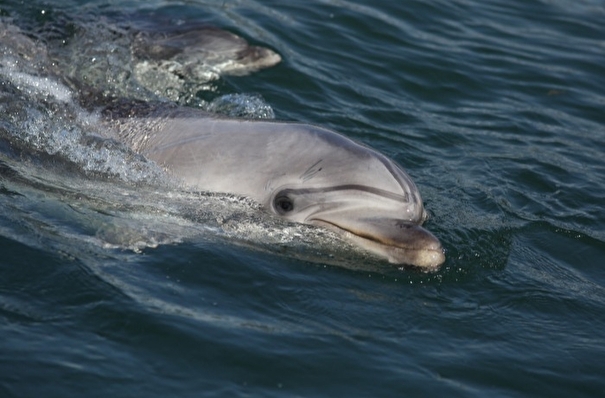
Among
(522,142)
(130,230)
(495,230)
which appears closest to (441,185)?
(495,230)

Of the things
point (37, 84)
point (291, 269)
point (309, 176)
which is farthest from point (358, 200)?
point (37, 84)

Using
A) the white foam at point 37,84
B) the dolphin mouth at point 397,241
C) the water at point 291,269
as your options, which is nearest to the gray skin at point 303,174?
the dolphin mouth at point 397,241

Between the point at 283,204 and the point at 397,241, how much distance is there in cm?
115

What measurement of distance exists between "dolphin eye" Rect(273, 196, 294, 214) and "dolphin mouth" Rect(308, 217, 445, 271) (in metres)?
0.51

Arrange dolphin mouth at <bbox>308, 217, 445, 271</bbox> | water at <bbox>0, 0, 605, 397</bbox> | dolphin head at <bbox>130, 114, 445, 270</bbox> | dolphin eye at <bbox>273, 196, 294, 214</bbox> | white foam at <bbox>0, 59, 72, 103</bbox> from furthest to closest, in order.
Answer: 1. white foam at <bbox>0, 59, 72, 103</bbox>
2. dolphin eye at <bbox>273, 196, 294, 214</bbox>
3. dolphin head at <bbox>130, 114, 445, 270</bbox>
4. dolphin mouth at <bbox>308, 217, 445, 271</bbox>
5. water at <bbox>0, 0, 605, 397</bbox>

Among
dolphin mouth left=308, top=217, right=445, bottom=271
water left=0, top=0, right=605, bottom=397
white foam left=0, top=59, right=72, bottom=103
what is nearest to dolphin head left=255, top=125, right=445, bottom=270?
dolphin mouth left=308, top=217, right=445, bottom=271

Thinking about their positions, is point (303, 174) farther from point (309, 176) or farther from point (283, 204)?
point (283, 204)

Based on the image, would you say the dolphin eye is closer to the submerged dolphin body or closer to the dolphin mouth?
the submerged dolphin body

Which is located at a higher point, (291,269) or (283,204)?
(283,204)

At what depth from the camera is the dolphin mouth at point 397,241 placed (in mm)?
8562

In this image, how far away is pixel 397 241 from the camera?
862 cm

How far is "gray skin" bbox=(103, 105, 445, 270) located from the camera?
8758 millimetres

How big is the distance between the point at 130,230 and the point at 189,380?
227 centimetres

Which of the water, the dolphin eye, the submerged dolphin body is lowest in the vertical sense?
the water
